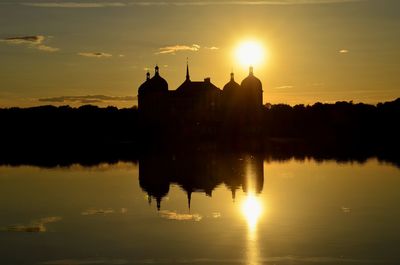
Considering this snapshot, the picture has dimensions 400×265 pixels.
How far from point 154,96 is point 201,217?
8618 centimetres

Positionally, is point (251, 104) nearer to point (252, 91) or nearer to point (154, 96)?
point (252, 91)

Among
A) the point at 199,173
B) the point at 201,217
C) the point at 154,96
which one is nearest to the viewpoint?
the point at 201,217

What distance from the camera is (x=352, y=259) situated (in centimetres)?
2155

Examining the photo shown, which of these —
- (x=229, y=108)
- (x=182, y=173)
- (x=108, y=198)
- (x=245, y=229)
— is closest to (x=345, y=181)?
(x=182, y=173)

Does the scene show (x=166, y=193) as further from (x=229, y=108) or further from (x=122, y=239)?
(x=229, y=108)

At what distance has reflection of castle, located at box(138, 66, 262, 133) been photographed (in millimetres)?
114812

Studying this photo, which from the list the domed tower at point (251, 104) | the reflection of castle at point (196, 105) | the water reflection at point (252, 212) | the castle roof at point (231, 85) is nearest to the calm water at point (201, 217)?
the water reflection at point (252, 212)

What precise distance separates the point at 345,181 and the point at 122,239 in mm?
21242

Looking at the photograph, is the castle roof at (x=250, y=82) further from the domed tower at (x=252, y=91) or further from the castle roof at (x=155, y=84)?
the castle roof at (x=155, y=84)

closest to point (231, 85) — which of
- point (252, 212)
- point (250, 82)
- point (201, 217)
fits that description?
point (250, 82)

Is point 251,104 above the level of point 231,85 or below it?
below

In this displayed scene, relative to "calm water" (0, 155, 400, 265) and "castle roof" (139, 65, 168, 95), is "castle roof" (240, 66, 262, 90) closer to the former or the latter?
"castle roof" (139, 65, 168, 95)

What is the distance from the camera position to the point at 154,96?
115 meters

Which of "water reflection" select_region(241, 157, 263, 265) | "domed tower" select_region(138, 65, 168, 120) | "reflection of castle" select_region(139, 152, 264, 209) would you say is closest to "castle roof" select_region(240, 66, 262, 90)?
"domed tower" select_region(138, 65, 168, 120)
